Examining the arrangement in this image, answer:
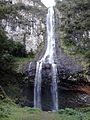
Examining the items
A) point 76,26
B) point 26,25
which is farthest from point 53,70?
point 26,25

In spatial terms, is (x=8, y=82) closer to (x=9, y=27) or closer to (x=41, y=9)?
(x=9, y=27)

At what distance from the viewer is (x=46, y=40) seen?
39.9 m

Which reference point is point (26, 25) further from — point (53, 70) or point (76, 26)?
point (53, 70)

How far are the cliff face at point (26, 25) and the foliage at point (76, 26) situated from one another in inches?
122

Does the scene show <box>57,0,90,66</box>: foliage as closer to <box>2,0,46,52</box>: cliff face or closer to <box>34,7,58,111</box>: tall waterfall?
<box>34,7,58,111</box>: tall waterfall

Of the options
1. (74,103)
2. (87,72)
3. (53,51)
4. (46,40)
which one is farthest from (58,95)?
(46,40)

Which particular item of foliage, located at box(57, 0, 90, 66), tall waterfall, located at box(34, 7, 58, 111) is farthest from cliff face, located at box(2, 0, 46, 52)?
foliage, located at box(57, 0, 90, 66)

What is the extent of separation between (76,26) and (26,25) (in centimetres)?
647

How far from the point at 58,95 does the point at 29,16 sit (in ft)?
44.0

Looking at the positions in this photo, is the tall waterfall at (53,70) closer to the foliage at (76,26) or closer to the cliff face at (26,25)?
the cliff face at (26,25)

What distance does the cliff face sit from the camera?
127 ft

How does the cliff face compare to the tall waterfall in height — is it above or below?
above

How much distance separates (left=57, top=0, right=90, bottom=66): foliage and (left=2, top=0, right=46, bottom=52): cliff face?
310 cm

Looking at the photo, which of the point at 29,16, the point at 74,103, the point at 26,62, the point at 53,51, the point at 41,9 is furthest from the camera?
the point at 41,9
